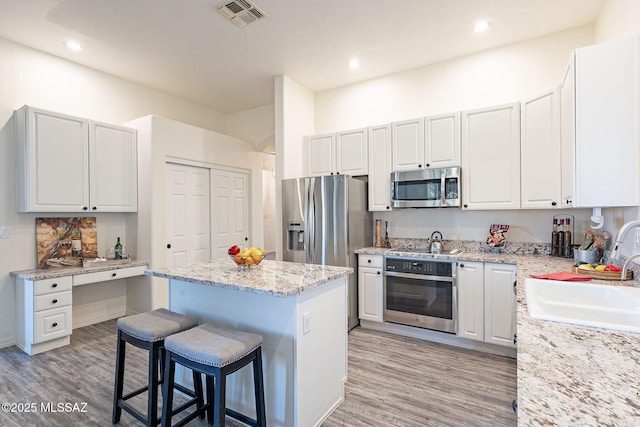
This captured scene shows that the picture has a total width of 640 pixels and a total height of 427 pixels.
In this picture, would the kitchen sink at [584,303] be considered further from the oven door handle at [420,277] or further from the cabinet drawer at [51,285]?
the cabinet drawer at [51,285]

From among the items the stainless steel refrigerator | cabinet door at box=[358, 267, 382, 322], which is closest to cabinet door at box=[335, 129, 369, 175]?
the stainless steel refrigerator

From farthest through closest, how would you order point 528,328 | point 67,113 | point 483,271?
1. point 67,113
2. point 483,271
3. point 528,328

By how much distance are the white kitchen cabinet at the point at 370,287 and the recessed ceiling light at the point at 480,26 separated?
248cm

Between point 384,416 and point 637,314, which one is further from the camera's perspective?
point 384,416

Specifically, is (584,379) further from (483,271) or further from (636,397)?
(483,271)

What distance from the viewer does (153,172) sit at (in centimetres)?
398

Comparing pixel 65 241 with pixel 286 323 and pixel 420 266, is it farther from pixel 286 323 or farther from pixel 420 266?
pixel 420 266

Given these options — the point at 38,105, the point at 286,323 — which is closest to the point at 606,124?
the point at 286,323

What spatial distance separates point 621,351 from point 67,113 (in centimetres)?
507

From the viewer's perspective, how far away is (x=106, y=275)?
140 inches

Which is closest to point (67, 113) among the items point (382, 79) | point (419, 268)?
point (382, 79)

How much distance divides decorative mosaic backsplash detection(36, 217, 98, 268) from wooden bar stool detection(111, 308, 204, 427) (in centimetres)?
227

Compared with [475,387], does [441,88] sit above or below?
above

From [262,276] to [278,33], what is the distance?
2514 millimetres
